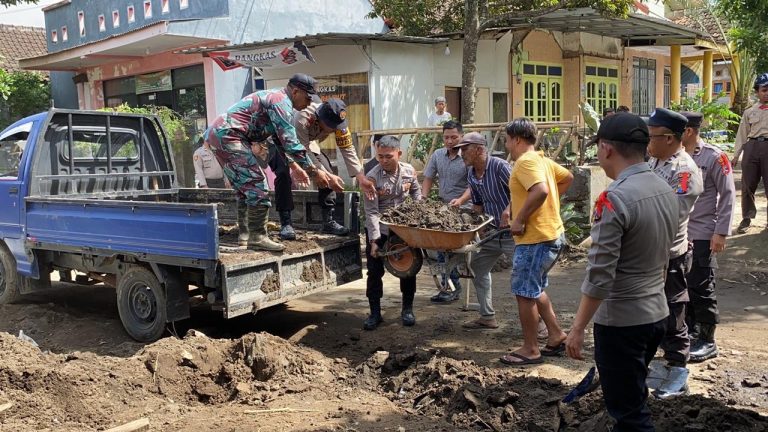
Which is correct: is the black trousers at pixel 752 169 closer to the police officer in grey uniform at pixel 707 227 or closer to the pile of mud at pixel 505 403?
the police officer in grey uniform at pixel 707 227

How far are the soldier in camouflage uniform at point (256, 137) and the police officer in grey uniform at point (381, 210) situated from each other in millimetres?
473

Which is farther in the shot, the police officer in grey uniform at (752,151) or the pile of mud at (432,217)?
the police officer in grey uniform at (752,151)

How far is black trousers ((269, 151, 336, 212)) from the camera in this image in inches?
248

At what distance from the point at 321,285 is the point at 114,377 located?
1960mm

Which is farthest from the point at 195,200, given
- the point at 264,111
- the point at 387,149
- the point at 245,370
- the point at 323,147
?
the point at 323,147

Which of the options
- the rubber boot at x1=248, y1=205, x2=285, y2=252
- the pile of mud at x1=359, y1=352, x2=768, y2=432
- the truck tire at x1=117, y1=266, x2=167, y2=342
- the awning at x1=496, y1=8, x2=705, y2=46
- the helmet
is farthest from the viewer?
the awning at x1=496, y1=8, x2=705, y2=46

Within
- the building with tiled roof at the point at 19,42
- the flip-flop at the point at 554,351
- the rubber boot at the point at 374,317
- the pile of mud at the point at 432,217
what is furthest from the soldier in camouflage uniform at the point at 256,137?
the building with tiled roof at the point at 19,42

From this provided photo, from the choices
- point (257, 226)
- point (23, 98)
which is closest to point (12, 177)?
point (257, 226)

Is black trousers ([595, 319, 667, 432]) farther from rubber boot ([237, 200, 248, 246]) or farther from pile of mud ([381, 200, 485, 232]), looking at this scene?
rubber boot ([237, 200, 248, 246])

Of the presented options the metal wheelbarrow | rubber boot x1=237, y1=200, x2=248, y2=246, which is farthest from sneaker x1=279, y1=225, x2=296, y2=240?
the metal wheelbarrow

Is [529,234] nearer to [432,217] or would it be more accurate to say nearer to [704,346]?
[432,217]

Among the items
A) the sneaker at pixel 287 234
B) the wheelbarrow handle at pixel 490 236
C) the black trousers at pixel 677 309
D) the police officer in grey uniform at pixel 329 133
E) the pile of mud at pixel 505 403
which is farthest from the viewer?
the sneaker at pixel 287 234

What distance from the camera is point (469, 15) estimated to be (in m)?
12.9

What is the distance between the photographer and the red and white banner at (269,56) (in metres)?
13.5
